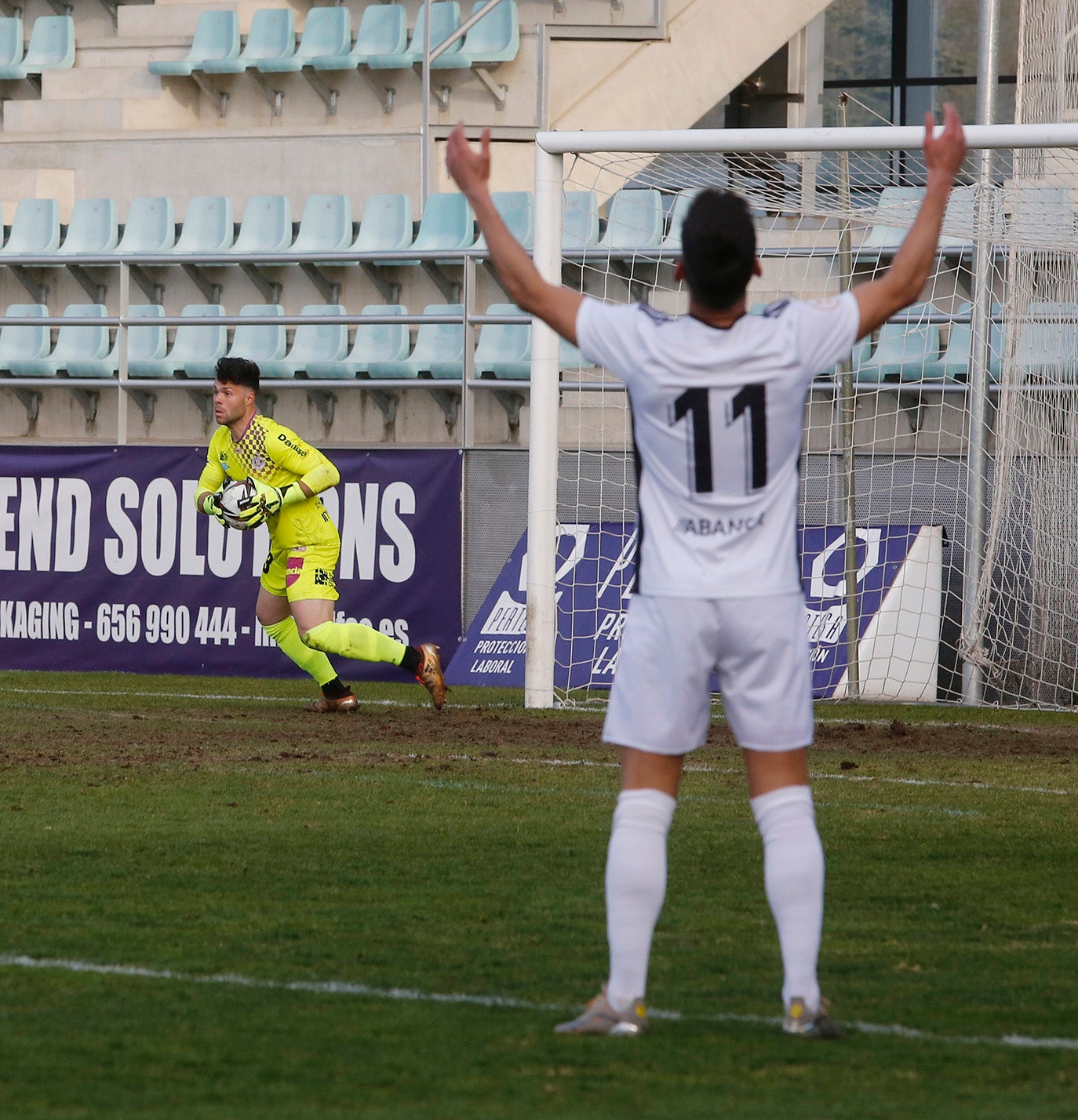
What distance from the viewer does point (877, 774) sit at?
340 inches

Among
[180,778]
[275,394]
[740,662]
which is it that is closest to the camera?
[740,662]

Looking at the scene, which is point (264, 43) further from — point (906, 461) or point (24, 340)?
point (906, 461)

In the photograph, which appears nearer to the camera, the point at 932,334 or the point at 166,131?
the point at 932,334

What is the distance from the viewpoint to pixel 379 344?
16.0 m

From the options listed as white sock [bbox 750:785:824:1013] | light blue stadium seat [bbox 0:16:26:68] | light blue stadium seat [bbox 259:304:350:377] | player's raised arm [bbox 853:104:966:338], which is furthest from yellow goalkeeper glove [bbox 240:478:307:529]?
light blue stadium seat [bbox 0:16:26:68]

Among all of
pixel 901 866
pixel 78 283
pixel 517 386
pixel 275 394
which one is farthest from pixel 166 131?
pixel 901 866

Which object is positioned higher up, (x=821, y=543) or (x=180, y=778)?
(x=821, y=543)

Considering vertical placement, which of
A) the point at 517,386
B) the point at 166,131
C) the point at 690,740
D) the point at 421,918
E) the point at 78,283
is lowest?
the point at 421,918

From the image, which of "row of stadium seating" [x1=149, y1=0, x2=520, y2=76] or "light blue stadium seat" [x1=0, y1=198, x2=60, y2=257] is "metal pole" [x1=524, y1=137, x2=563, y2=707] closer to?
"row of stadium seating" [x1=149, y1=0, x2=520, y2=76]

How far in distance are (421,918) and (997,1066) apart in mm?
2025

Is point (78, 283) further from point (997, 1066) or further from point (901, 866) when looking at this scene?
point (997, 1066)

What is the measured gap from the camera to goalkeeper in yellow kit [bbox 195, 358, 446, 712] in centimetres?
1094

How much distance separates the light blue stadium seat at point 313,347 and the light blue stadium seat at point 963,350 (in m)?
5.18

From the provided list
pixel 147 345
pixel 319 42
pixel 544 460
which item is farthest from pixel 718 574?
pixel 319 42
